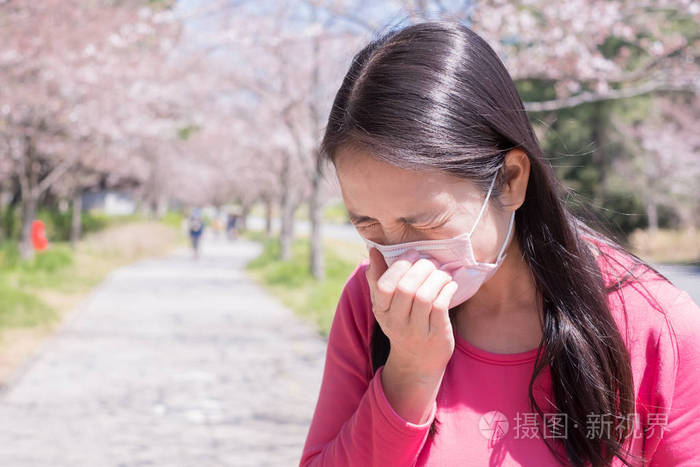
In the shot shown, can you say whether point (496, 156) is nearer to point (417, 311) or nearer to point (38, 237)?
point (417, 311)

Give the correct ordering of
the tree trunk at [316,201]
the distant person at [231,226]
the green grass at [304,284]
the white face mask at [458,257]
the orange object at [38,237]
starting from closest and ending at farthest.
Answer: the white face mask at [458,257], the green grass at [304,284], the tree trunk at [316,201], the orange object at [38,237], the distant person at [231,226]

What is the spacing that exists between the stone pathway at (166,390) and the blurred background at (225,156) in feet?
0.08

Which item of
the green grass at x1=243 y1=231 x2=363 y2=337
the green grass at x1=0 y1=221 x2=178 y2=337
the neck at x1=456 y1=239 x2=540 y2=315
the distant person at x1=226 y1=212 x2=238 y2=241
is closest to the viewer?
the neck at x1=456 y1=239 x2=540 y2=315

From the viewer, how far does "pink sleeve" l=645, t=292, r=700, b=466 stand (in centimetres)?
121

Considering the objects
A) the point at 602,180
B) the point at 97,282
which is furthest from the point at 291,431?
the point at 602,180

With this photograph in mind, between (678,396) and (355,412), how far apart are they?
1.72ft

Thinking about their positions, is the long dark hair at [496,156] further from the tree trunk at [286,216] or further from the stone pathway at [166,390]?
the tree trunk at [286,216]

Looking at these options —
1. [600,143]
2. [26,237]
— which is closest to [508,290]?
[26,237]

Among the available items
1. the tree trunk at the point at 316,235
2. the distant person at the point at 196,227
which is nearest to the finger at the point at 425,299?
the tree trunk at the point at 316,235

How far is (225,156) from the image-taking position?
28484 mm

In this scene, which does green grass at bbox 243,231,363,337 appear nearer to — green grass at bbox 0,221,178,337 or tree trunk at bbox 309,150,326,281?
tree trunk at bbox 309,150,326,281

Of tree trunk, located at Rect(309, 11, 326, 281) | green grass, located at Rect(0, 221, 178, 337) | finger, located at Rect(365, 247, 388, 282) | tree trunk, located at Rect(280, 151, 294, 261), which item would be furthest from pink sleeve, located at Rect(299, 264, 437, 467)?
tree trunk, located at Rect(280, 151, 294, 261)

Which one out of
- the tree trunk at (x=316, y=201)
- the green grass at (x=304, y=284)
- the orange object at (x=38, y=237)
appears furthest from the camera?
the orange object at (x=38, y=237)

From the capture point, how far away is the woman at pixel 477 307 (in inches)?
48.1
